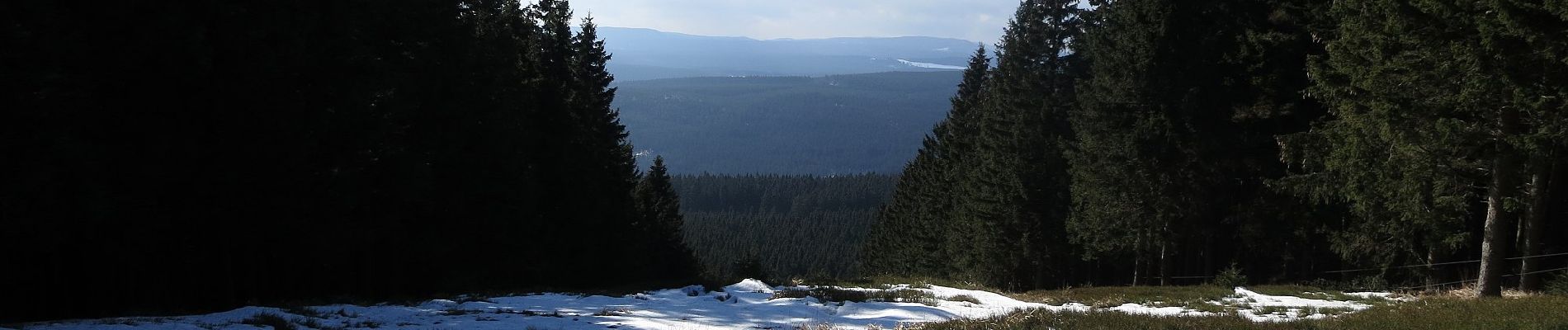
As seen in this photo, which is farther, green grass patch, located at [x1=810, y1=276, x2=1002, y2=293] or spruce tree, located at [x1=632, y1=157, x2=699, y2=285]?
spruce tree, located at [x1=632, y1=157, x2=699, y2=285]

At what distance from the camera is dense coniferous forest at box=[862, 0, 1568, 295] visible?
14008 millimetres

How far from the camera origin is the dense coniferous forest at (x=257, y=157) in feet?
41.4

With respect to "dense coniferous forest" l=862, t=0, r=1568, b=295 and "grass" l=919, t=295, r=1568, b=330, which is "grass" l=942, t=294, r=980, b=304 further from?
"dense coniferous forest" l=862, t=0, r=1568, b=295

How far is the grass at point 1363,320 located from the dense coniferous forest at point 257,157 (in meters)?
11.8

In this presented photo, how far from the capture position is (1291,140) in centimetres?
1995

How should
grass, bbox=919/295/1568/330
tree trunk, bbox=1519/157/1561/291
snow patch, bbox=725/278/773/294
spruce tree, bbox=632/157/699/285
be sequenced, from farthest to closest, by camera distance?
spruce tree, bbox=632/157/699/285, snow patch, bbox=725/278/773/294, tree trunk, bbox=1519/157/1561/291, grass, bbox=919/295/1568/330

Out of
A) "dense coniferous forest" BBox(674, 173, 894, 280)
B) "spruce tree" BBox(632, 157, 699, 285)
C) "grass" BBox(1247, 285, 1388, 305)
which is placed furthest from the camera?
"dense coniferous forest" BBox(674, 173, 894, 280)

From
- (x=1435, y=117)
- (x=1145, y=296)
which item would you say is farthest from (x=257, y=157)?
(x=1435, y=117)

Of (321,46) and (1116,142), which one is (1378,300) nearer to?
(1116,142)

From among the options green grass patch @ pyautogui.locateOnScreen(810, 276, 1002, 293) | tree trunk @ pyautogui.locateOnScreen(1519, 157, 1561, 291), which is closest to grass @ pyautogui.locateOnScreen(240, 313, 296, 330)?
green grass patch @ pyautogui.locateOnScreen(810, 276, 1002, 293)

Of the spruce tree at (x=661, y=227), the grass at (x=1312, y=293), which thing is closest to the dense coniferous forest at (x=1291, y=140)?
the grass at (x=1312, y=293)

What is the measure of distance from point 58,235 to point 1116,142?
22.2m

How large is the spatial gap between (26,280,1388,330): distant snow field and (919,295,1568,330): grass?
3.28ft

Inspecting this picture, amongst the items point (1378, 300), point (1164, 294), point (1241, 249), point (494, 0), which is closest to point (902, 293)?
point (1164, 294)
